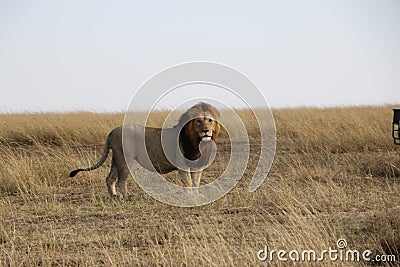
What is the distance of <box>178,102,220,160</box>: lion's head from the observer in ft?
26.9

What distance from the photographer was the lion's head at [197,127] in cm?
819

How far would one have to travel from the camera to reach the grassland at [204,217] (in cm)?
510

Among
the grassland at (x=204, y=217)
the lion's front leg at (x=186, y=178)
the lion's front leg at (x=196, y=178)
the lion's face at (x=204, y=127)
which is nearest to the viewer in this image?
the grassland at (x=204, y=217)

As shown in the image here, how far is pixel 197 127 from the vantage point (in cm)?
824

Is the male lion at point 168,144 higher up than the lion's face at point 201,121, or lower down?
lower down

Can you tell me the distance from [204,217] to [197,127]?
1.83 metres

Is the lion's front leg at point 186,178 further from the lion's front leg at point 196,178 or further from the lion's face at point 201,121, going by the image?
the lion's face at point 201,121

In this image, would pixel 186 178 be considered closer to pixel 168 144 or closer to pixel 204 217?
pixel 168 144

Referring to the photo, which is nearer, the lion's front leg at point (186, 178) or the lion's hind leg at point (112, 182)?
the lion's hind leg at point (112, 182)

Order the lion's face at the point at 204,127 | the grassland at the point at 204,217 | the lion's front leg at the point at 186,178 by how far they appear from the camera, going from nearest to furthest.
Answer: the grassland at the point at 204,217 → the lion's face at the point at 204,127 → the lion's front leg at the point at 186,178

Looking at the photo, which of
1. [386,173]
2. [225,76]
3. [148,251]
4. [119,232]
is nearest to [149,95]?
[225,76]

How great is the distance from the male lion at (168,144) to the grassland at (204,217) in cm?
42

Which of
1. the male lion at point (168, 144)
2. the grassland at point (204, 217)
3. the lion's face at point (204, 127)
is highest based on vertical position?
the lion's face at point (204, 127)

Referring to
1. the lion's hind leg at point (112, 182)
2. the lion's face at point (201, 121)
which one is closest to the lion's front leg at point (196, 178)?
the lion's face at point (201, 121)
